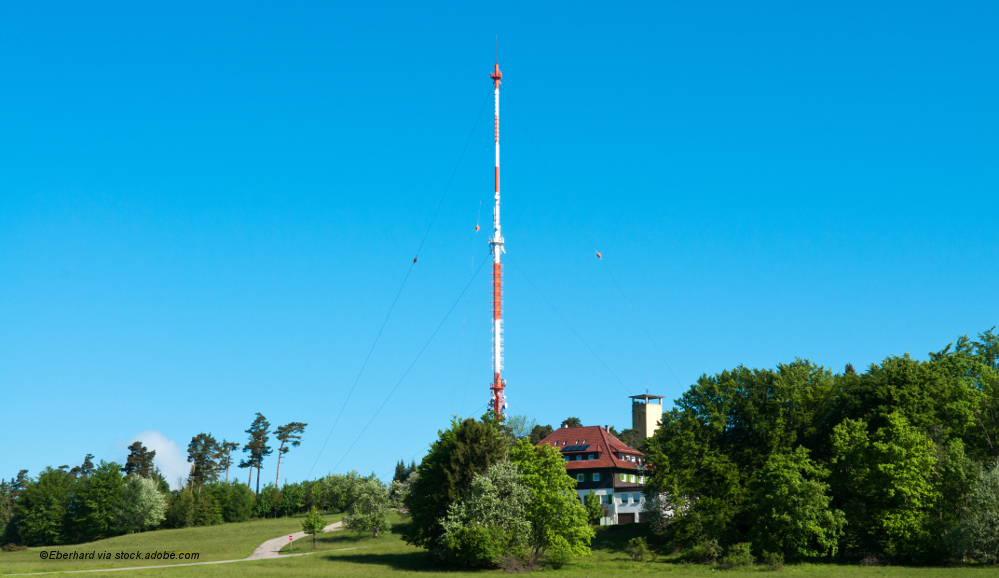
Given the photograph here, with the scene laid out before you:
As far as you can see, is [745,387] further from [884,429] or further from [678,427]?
[884,429]

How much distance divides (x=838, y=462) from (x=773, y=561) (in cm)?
1191

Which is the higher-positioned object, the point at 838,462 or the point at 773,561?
the point at 838,462

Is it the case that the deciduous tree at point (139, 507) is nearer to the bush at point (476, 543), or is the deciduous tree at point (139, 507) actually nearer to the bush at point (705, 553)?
the bush at point (476, 543)

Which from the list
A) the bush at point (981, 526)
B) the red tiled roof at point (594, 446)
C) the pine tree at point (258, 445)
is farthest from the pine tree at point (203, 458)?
the bush at point (981, 526)

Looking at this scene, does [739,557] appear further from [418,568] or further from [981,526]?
[418,568]

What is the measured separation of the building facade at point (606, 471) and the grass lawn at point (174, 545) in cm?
3725

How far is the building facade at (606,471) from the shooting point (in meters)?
96.2

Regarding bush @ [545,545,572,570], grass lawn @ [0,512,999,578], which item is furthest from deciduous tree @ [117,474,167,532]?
bush @ [545,545,572,570]

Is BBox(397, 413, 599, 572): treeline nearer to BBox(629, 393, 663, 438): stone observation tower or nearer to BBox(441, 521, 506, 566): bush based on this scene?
BBox(441, 521, 506, 566): bush

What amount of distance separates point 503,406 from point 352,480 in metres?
37.7

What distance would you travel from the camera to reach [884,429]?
195 ft

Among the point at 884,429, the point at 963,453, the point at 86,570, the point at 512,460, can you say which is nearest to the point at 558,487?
the point at 512,460

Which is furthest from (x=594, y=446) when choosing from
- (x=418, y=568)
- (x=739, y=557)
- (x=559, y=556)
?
(x=418, y=568)

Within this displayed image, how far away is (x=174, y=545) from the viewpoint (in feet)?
287
